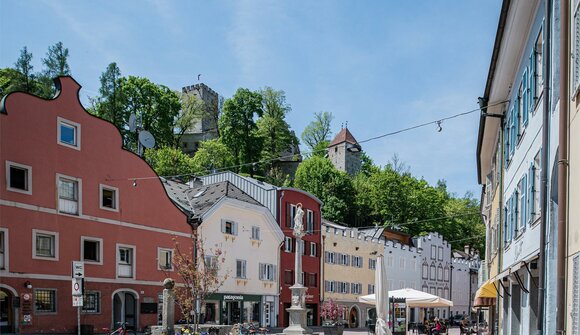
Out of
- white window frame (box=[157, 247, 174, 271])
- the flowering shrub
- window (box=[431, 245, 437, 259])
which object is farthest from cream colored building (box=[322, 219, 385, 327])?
white window frame (box=[157, 247, 174, 271])

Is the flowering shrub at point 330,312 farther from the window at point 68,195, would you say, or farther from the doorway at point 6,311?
the doorway at point 6,311

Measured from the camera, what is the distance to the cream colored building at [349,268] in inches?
2062

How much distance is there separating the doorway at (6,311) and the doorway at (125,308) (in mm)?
6031

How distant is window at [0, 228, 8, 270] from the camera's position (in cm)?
2503

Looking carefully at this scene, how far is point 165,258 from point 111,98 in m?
37.6

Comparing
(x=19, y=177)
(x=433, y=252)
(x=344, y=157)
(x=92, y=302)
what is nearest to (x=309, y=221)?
(x=92, y=302)

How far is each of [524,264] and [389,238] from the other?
56.7 m

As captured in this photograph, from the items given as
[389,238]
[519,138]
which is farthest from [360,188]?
[519,138]

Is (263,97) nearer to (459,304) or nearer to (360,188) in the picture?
(360,188)

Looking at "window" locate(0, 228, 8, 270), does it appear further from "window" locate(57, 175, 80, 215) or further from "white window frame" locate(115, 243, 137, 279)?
"white window frame" locate(115, 243, 137, 279)

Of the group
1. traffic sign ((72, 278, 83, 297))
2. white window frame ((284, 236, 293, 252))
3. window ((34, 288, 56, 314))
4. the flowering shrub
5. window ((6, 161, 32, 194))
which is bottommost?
the flowering shrub

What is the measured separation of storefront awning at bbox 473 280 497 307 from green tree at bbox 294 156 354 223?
55.6 m

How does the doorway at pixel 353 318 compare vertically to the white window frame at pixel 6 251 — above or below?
below

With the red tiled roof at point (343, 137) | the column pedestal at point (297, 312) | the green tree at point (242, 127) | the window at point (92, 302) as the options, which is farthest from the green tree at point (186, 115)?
the column pedestal at point (297, 312)
